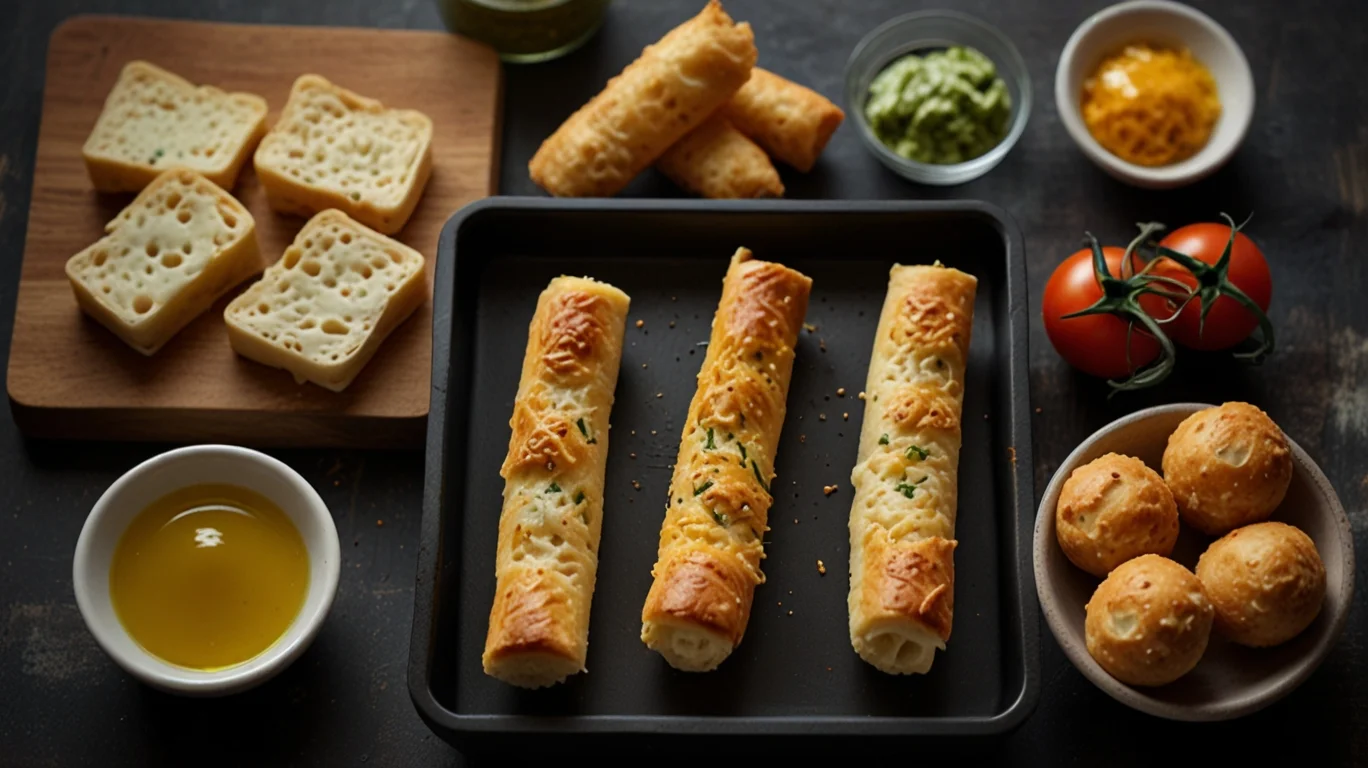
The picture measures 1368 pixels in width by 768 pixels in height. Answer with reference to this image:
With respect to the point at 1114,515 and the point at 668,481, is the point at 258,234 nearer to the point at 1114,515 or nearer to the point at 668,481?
the point at 668,481

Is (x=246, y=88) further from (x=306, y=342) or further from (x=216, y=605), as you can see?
(x=216, y=605)

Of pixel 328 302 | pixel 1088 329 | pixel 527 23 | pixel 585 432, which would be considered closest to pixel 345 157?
pixel 328 302

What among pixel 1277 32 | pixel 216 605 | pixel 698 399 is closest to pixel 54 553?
pixel 216 605

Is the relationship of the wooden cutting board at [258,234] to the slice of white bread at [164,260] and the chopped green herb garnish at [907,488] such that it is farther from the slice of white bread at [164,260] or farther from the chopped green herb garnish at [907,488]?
the chopped green herb garnish at [907,488]

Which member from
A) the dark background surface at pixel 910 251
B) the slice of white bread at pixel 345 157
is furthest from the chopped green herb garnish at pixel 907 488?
the slice of white bread at pixel 345 157

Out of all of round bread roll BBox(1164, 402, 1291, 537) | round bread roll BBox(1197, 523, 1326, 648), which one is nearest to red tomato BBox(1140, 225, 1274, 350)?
round bread roll BBox(1164, 402, 1291, 537)

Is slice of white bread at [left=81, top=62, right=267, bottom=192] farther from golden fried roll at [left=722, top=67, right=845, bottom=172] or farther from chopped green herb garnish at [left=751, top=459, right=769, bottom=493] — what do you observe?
chopped green herb garnish at [left=751, top=459, right=769, bottom=493]
